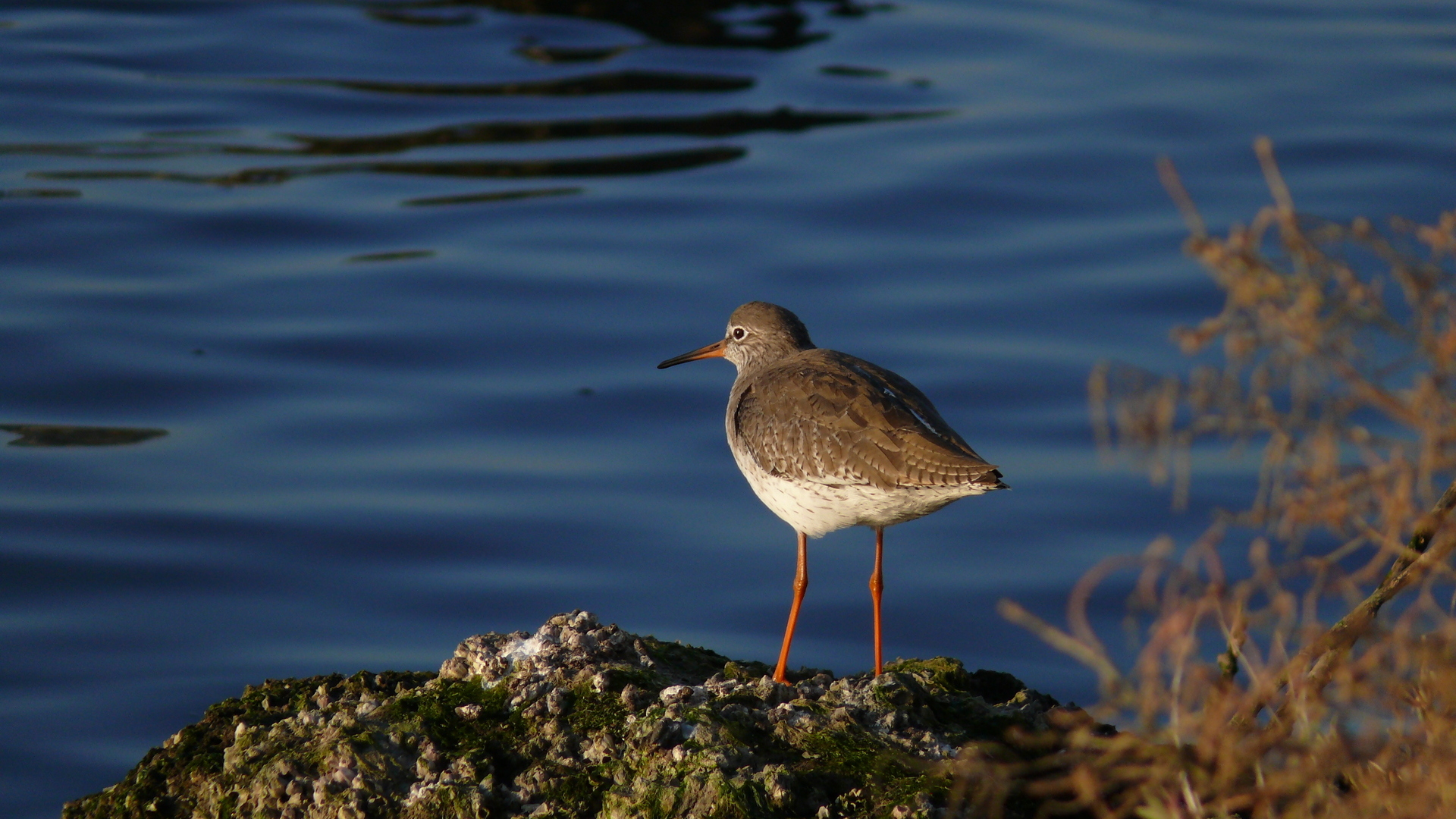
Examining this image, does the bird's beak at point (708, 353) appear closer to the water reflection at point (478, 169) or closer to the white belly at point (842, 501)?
the white belly at point (842, 501)

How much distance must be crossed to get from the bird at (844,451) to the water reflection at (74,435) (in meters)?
5.80

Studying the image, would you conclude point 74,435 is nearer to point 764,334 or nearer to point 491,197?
point 491,197

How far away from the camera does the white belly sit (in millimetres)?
6824

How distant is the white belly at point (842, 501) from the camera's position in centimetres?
682

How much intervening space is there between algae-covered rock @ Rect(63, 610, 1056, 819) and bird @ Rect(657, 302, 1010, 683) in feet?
4.12

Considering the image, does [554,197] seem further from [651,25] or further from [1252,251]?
[1252,251]

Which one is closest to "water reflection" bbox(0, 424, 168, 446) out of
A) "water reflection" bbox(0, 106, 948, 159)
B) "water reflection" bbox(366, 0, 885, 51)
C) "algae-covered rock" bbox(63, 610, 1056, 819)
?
"water reflection" bbox(0, 106, 948, 159)

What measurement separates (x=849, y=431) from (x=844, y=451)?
124 mm

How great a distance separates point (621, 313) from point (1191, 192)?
5.61 meters

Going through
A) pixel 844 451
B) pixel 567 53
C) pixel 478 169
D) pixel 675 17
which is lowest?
pixel 478 169

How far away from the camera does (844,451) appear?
709cm

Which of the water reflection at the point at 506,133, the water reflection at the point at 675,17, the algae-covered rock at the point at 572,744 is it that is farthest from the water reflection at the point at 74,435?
the water reflection at the point at 675,17

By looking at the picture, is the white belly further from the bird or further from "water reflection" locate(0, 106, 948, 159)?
"water reflection" locate(0, 106, 948, 159)

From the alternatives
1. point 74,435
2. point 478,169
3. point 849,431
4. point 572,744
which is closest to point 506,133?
point 478,169
